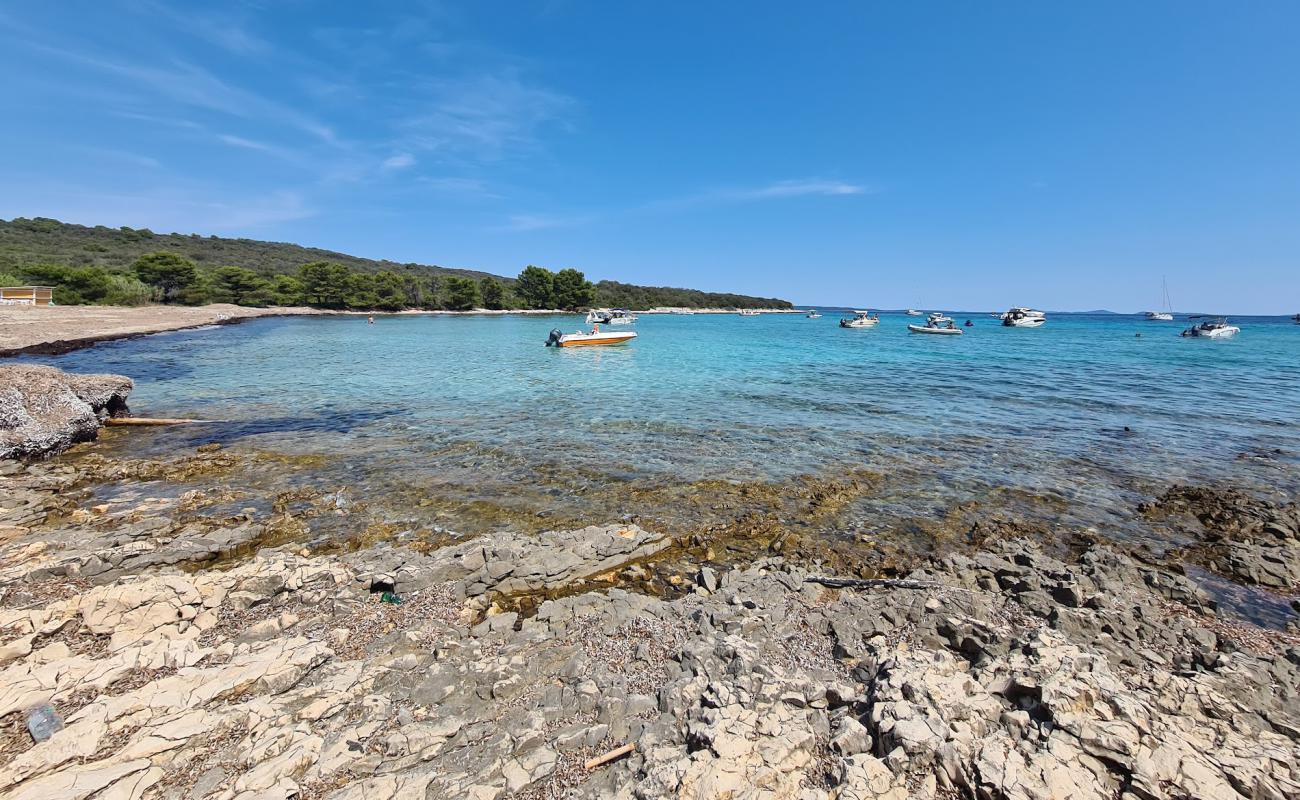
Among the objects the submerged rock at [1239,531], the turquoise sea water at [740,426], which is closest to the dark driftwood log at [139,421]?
the turquoise sea water at [740,426]

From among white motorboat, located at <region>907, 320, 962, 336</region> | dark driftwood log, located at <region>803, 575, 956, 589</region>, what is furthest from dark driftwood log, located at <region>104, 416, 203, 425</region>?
white motorboat, located at <region>907, 320, 962, 336</region>

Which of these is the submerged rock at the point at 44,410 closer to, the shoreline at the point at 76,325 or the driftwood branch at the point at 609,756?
the driftwood branch at the point at 609,756

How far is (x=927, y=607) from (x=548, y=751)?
4.11 m

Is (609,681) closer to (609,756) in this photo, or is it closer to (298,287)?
(609,756)

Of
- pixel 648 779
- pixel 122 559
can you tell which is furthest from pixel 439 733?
pixel 122 559

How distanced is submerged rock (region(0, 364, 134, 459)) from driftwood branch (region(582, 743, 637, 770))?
1385cm

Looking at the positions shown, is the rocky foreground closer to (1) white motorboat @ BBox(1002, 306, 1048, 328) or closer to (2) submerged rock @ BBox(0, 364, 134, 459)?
(2) submerged rock @ BBox(0, 364, 134, 459)

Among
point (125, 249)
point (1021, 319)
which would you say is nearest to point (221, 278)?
point (125, 249)

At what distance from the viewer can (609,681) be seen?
4.37 m

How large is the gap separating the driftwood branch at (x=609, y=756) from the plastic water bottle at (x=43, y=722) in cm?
379

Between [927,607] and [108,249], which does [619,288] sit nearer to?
[108,249]

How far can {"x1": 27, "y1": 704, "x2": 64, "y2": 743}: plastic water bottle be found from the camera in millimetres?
3594

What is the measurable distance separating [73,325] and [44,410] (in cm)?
3849

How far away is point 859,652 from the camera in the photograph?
479cm
